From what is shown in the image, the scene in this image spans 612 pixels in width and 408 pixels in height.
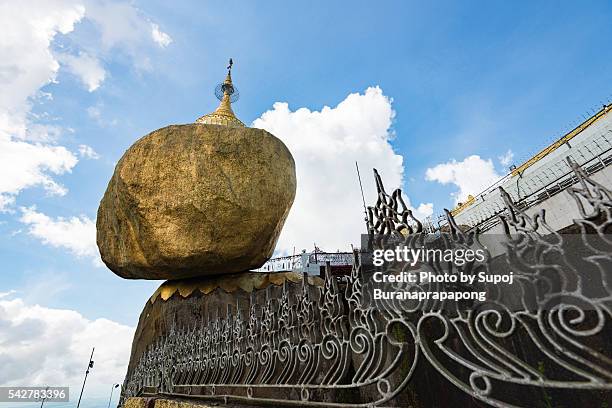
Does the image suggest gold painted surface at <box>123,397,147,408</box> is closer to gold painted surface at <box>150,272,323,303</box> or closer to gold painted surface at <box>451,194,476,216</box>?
gold painted surface at <box>150,272,323,303</box>

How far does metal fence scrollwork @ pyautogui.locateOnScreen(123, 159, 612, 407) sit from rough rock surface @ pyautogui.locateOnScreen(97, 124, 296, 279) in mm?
3988

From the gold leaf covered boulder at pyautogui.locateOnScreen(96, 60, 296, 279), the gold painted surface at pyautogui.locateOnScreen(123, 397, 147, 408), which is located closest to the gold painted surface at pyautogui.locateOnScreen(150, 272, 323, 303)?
the gold leaf covered boulder at pyautogui.locateOnScreen(96, 60, 296, 279)

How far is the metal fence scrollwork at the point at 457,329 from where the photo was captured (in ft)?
4.01

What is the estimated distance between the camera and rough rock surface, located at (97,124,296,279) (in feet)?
22.6

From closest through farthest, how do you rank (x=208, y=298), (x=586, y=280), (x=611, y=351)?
1. (x=586, y=280)
2. (x=611, y=351)
3. (x=208, y=298)

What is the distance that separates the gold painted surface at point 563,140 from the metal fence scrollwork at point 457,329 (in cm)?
1131

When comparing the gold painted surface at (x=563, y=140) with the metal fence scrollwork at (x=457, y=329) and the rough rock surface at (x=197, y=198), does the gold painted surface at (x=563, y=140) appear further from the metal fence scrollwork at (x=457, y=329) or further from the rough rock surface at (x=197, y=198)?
the metal fence scrollwork at (x=457, y=329)

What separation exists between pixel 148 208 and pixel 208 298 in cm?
248

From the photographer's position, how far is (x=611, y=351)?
62.6 inches

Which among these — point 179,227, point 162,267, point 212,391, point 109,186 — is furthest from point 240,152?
point 212,391

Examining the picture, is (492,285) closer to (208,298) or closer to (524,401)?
(524,401)

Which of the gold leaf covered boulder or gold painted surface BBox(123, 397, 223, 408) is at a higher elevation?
the gold leaf covered boulder

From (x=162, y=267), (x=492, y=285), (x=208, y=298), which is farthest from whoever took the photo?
(x=208, y=298)

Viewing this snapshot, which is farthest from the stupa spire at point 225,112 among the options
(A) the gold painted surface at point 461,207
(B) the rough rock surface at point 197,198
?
(A) the gold painted surface at point 461,207
